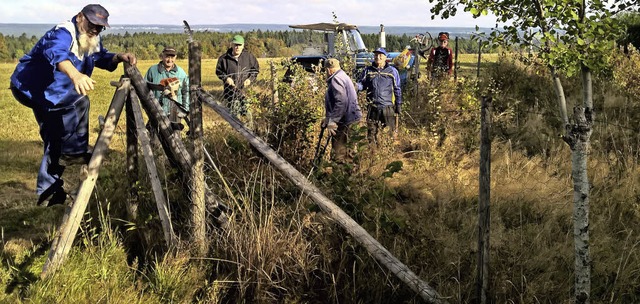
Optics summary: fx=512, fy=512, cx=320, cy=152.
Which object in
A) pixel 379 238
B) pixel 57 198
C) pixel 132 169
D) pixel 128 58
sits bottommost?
pixel 379 238

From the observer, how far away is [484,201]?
290cm

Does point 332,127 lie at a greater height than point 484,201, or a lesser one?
greater

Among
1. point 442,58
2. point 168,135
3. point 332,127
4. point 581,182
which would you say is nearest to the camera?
point 581,182

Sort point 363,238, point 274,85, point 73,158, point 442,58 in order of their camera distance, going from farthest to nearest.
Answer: point 442,58 → point 274,85 → point 73,158 → point 363,238

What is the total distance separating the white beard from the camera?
149 inches

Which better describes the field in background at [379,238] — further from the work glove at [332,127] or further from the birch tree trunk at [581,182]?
the birch tree trunk at [581,182]

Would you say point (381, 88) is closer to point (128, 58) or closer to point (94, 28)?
point (128, 58)

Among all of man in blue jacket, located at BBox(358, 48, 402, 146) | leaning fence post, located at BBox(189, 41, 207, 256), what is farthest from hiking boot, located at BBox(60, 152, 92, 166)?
man in blue jacket, located at BBox(358, 48, 402, 146)

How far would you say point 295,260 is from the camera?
3340mm

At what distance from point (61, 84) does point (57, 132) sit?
418mm

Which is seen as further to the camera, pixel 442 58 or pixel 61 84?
pixel 442 58

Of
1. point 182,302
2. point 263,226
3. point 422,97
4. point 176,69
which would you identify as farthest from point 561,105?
point 422,97

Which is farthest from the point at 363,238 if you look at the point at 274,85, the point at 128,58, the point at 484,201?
the point at 274,85

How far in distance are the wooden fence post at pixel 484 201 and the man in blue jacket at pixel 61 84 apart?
8.40ft
